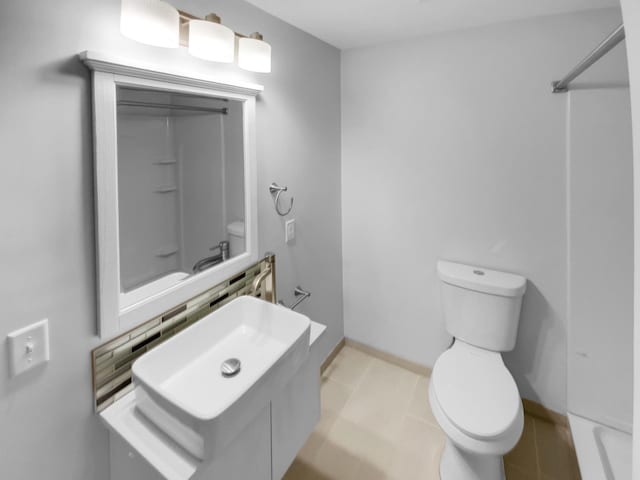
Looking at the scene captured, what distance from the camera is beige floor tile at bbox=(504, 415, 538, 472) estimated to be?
1672 mm

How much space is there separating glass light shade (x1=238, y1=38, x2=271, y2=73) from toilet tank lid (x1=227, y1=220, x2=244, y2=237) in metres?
0.67

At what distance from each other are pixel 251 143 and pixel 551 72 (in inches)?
61.0

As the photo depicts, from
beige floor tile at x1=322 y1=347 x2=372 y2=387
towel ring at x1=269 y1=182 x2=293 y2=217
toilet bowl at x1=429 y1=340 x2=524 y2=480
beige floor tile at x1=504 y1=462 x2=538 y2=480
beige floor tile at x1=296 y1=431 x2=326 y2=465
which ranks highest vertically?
towel ring at x1=269 y1=182 x2=293 y2=217

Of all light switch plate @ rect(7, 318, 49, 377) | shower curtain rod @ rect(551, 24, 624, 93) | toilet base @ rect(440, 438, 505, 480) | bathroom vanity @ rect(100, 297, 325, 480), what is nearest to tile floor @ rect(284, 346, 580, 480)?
toilet base @ rect(440, 438, 505, 480)

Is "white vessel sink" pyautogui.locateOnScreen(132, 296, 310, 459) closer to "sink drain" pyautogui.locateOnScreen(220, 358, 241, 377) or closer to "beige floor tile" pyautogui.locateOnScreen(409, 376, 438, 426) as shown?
"sink drain" pyautogui.locateOnScreen(220, 358, 241, 377)

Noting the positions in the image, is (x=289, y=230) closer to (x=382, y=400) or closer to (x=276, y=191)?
(x=276, y=191)

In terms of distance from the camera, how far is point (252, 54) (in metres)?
1.32

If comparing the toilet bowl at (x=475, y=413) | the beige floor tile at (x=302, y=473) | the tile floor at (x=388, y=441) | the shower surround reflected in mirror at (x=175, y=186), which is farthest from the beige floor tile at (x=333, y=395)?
the shower surround reflected in mirror at (x=175, y=186)

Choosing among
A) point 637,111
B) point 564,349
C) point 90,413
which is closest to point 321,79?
point 637,111

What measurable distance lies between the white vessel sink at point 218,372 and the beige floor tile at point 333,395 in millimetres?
937

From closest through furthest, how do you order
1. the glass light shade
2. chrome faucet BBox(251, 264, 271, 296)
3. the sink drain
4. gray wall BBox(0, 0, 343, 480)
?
gray wall BBox(0, 0, 343, 480), the sink drain, the glass light shade, chrome faucet BBox(251, 264, 271, 296)

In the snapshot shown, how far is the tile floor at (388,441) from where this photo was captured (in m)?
1.64

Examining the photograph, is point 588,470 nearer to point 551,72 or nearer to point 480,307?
point 480,307

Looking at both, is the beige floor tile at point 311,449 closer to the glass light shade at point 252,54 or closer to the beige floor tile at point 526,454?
the beige floor tile at point 526,454
